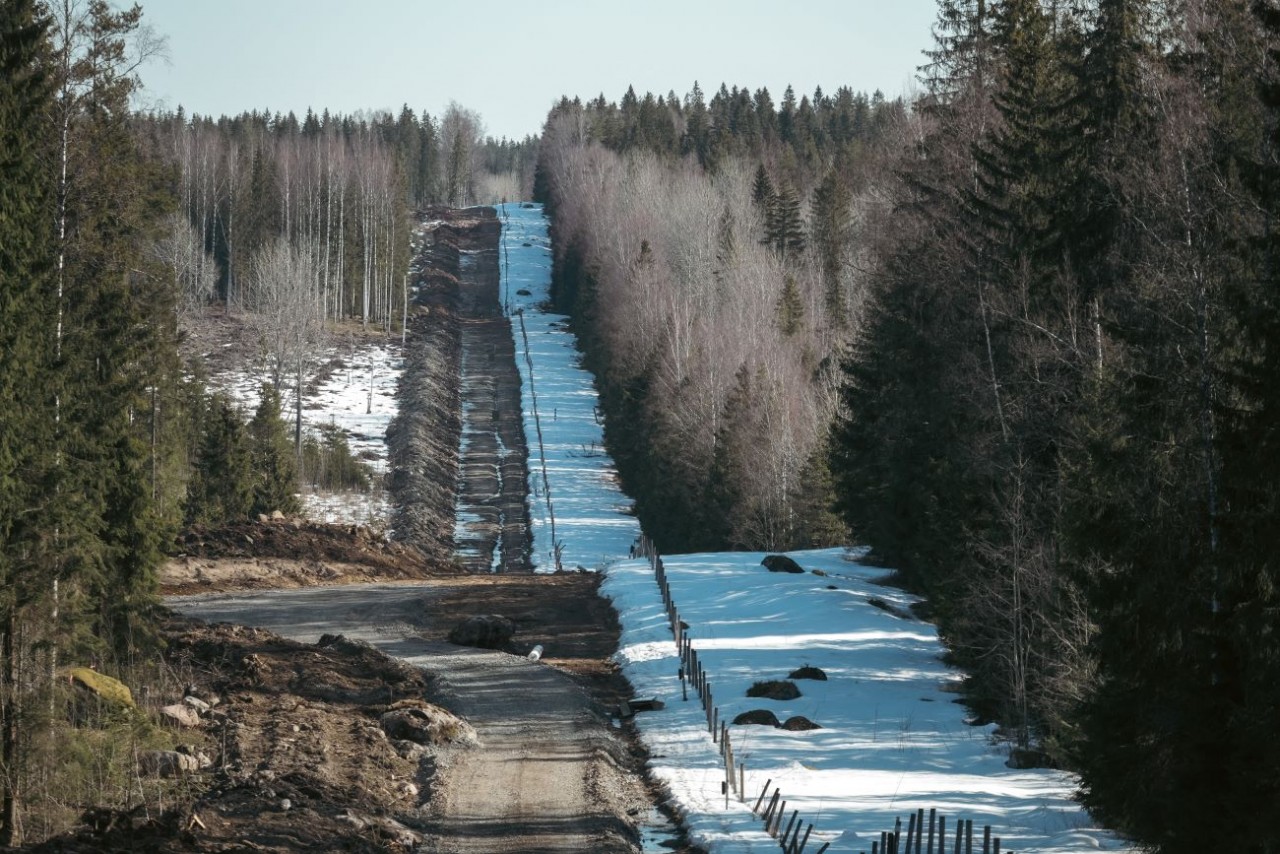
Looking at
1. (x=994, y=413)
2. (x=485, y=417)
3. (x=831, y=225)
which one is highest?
(x=831, y=225)

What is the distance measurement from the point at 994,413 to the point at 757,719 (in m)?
8.50

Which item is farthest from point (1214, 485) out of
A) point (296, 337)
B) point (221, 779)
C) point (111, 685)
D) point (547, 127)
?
point (547, 127)

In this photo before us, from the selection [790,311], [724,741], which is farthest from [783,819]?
[790,311]

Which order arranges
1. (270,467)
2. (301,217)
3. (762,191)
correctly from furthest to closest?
(301,217), (762,191), (270,467)

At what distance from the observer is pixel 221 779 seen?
66.6ft

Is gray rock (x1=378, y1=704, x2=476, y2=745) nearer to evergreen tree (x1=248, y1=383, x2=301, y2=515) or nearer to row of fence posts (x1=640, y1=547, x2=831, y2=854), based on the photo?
row of fence posts (x1=640, y1=547, x2=831, y2=854)

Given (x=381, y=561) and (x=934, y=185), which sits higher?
(x=934, y=185)

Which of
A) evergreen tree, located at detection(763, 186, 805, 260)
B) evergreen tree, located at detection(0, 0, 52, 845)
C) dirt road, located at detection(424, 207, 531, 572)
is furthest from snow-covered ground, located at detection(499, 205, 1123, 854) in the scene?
evergreen tree, located at detection(763, 186, 805, 260)

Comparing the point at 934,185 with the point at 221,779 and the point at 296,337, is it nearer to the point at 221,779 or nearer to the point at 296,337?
the point at 221,779

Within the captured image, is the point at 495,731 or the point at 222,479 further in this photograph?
the point at 222,479

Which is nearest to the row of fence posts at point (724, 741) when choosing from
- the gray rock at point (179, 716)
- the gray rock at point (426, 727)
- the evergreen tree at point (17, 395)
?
the gray rock at point (426, 727)

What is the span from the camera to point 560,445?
82.4 m

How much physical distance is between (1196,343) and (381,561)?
3523 cm

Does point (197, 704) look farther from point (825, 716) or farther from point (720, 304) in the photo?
point (720, 304)
